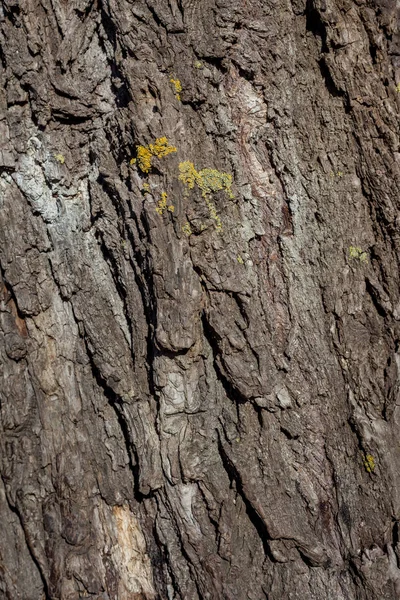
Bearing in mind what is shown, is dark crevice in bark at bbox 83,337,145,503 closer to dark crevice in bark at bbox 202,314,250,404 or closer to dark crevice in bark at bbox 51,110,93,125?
dark crevice in bark at bbox 202,314,250,404

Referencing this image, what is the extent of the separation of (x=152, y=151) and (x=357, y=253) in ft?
2.88

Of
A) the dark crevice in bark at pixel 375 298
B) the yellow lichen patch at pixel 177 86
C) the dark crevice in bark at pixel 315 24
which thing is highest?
the dark crevice in bark at pixel 315 24

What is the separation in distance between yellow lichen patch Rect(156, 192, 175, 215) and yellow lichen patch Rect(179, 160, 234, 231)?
0.29 ft

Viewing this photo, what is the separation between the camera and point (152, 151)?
6.41ft

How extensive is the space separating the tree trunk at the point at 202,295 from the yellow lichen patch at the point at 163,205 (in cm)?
1

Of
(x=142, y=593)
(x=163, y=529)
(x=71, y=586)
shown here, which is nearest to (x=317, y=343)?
(x=163, y=529)

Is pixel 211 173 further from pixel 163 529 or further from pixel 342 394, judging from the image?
pixel 163 529

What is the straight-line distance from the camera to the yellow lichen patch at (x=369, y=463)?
209 centimetres

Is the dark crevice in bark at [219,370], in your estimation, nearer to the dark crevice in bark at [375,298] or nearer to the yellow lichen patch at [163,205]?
the yellow lichen patch at [163,205]

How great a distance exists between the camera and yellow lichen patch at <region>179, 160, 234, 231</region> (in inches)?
78.4

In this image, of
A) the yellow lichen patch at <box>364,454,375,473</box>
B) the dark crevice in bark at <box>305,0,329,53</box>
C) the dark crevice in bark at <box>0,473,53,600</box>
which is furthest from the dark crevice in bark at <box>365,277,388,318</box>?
the dark crevice in bark at <box>0,473,53,600</box>

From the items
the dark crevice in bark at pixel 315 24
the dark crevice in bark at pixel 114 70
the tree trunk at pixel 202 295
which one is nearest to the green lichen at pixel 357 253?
the tree trunk at pixel 202 295

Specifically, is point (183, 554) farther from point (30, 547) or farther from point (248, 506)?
point (30, 547)

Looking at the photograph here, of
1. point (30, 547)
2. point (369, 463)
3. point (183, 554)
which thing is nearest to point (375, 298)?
point (369, 463)
